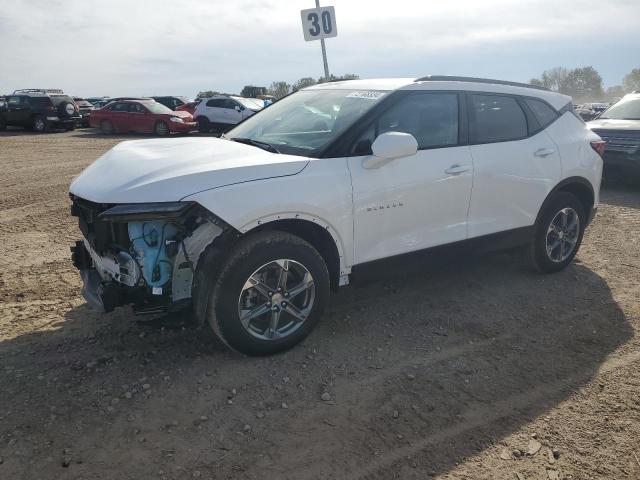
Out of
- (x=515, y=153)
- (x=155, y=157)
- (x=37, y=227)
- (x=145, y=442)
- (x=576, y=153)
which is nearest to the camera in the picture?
(x=145, y=442)

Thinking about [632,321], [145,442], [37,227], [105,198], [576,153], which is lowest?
[632,321]

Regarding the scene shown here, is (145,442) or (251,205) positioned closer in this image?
(145,442)

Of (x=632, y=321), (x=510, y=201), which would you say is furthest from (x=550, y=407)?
(x=510, y=201)

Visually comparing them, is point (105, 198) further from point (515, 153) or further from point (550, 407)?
point (515, 153)

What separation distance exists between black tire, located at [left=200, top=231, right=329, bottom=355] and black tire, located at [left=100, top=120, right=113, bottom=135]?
2159 cm

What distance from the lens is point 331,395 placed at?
324 cm

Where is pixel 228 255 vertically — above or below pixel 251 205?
below

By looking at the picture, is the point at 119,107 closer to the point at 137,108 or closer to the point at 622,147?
the point at 137,108

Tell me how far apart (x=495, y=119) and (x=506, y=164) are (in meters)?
0.41

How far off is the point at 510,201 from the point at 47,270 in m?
4.34

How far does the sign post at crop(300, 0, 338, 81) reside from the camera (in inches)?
358

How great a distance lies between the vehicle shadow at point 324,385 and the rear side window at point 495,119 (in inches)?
40.1

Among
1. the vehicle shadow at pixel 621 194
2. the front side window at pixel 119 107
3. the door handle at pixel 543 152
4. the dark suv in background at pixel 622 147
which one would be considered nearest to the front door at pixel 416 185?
the door handle at pixel 543 152

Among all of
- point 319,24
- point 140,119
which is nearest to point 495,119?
point 319,24
